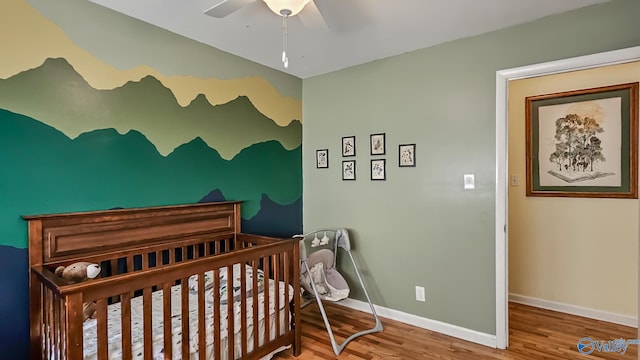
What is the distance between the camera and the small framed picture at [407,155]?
2.74 m

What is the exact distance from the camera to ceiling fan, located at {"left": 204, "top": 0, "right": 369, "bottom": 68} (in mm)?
1625

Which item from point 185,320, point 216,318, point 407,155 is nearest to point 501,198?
point 407,155

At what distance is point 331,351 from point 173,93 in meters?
2.11

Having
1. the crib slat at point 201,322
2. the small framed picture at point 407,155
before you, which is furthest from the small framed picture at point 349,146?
the crib slat at point 201,322

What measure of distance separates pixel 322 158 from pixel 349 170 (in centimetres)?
34

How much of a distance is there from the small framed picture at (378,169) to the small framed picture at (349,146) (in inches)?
9.0

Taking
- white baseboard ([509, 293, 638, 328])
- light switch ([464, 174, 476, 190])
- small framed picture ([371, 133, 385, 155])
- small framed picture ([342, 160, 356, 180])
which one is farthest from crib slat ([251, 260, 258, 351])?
white baseboard ([509, 293, 638, 328])

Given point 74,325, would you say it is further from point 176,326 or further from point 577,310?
point 577,310

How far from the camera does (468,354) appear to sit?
2279mm

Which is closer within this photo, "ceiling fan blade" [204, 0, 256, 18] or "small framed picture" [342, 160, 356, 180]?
"ceiling fan blade" [204, 0, 256, 18]

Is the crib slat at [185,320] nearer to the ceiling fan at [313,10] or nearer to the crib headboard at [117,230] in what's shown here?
the crib headboard at [117,230]

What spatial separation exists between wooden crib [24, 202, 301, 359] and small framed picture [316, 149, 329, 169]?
1.05 m

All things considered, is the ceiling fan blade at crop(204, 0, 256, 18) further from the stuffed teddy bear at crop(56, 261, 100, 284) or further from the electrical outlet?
the electrical outlet

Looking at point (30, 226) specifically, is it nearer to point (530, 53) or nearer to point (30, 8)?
point (30, 8)
